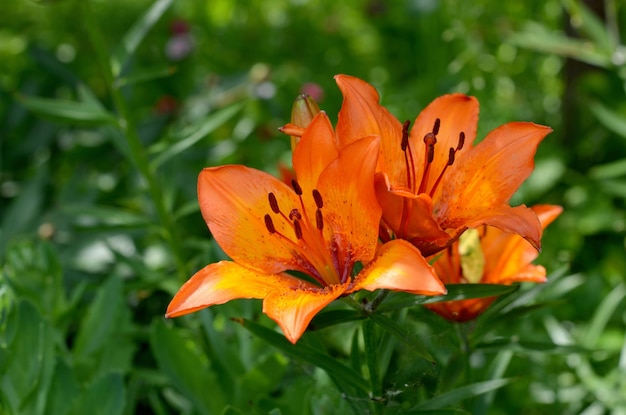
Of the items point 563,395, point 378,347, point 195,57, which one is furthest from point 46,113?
point 195,57

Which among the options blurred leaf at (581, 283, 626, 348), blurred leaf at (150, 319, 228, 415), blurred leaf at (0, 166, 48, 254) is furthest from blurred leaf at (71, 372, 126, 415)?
blurred leaf at (0, 166, 48, 254)

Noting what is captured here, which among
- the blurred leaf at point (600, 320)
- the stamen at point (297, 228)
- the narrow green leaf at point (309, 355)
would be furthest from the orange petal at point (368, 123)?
the blurred leaf at point (600, 320)

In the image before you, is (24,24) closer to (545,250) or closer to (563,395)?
(545,250)

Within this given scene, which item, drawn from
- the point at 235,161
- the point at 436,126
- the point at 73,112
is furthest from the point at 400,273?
the point at 235,161

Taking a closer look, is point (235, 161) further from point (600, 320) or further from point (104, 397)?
point (104, 397)

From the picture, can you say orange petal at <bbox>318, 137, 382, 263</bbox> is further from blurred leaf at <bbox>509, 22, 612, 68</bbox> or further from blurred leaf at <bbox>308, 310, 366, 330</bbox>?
blurred leaf at <bbox>509, 22, 612, 68</bbox>
